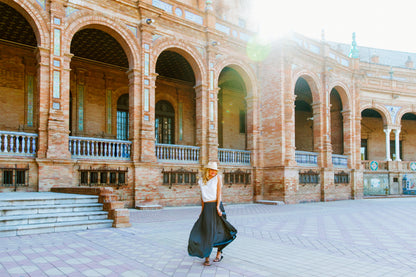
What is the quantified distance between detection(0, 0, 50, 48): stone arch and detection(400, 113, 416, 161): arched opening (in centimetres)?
3127

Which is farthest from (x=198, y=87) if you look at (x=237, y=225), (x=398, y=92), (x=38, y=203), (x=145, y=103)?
(x=398, y=92)

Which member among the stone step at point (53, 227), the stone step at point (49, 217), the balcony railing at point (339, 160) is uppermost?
the balcony railing at point (339, 160)

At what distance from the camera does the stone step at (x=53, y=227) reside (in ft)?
25.9

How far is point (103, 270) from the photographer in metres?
5.32

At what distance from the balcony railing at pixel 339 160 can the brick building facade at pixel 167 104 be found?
7 cm

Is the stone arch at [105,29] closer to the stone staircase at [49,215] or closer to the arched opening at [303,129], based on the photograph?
the stone staircase at [49,215]

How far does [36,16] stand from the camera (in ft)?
41.2

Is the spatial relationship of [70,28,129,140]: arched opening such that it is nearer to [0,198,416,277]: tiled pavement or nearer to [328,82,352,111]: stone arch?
[0,198,416,277]: tiled pavement

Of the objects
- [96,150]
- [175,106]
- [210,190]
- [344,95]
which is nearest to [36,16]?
[96,150]

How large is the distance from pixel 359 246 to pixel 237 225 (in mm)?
3664

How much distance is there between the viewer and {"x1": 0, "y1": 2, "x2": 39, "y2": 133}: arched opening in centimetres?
1584

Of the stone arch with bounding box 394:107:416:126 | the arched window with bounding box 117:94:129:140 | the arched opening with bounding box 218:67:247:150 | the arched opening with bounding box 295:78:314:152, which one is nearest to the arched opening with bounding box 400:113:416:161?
the stone arch with bounding box 394:107:416:126

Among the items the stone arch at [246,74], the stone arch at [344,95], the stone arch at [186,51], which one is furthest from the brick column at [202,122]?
the stone arch at [344,95]

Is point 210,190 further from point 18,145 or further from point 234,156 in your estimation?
point 234,156
